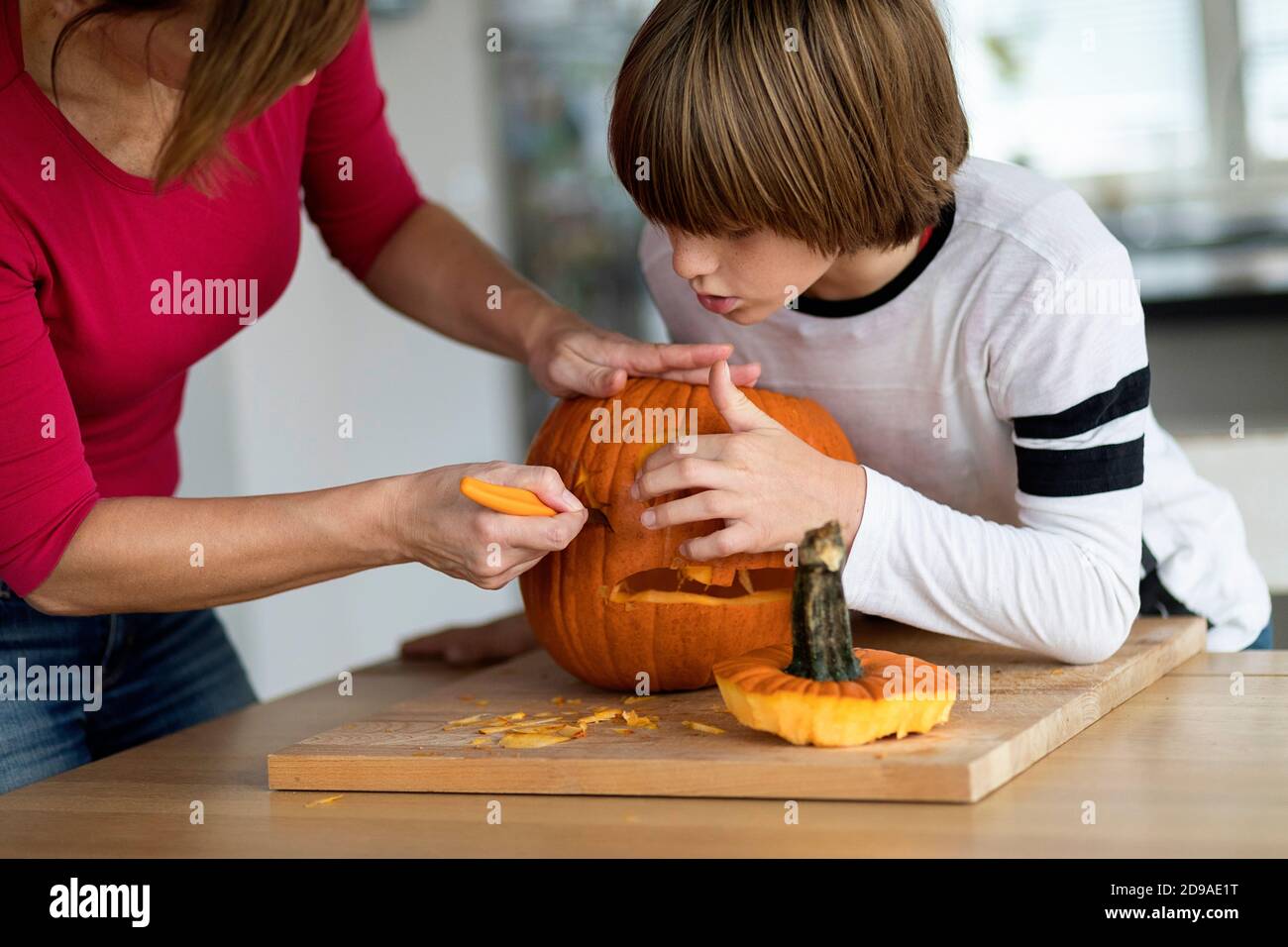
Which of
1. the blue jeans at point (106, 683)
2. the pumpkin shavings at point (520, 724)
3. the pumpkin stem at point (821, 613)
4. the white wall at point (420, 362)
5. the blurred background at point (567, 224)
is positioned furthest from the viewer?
the white wall at point (420, 362)

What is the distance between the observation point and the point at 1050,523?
1004mm

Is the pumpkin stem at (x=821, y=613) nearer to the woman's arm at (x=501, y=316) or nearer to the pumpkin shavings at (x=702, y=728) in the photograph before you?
the pumpkin shavings at (x=702, y=728)

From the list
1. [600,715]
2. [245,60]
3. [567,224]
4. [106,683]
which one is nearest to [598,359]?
[600,715]

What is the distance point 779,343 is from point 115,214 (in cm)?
55

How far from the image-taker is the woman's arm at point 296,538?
90 centimetres

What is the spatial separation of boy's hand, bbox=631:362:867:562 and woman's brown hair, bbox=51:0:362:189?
33 centimetres

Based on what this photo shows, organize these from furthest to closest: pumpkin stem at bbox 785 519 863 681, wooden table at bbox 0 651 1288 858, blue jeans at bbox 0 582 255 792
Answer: blue jeans at bbox 0 582 255 792 → pumpkin stem at bbox 785 519 863 681 → wooden table at bbox 0 651 1288 858

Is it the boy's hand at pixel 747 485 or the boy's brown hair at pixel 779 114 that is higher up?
the boy's brown hair at pixel 779 114

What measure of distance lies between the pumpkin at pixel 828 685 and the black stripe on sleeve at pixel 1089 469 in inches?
9.3

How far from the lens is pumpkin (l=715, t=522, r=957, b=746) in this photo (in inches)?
31.3

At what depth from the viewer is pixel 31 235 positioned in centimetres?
93

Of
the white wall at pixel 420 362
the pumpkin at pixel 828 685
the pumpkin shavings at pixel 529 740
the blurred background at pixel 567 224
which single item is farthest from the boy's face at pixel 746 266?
the white wall at pixel 420 362

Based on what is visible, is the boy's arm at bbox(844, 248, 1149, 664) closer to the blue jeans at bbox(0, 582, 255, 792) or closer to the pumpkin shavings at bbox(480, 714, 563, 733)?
the pumpkin shavings at bbox(480, 714, 563, 733)

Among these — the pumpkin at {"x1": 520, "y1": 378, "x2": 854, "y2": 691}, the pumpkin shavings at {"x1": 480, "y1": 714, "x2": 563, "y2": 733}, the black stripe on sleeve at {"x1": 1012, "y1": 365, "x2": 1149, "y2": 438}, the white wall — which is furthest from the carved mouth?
the white wall
